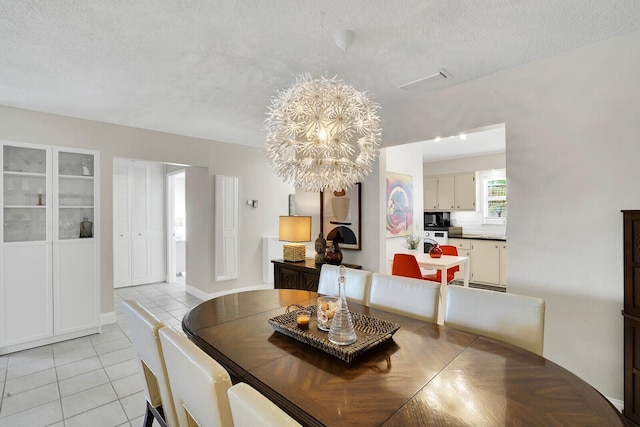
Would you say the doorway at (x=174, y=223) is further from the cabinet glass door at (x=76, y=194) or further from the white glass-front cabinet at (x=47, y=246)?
the white glass-front cabinet at (x=47, y=246)

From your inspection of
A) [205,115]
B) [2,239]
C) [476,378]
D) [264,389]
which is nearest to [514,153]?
[476,378]

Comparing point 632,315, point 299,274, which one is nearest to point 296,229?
point 299,274

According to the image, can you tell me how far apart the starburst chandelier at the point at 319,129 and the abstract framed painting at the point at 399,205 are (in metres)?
2.64

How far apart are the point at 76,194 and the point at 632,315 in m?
5.17

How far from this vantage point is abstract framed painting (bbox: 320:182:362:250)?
3695mm

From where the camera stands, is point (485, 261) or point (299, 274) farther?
point (485, 261)

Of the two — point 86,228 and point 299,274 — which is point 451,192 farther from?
point 86,228

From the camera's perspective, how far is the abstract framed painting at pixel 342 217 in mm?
3695

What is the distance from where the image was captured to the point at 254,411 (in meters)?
0.74

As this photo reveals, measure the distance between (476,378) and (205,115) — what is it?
11.9 feet

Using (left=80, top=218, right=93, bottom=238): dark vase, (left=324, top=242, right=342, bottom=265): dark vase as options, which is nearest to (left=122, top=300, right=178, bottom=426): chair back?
(left=324, top=242, right=342, bottom=265): dark vase

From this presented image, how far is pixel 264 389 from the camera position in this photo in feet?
3.77

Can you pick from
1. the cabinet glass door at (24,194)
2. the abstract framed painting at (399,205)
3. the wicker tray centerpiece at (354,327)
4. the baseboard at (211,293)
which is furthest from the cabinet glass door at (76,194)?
the abstract framed painting at (399,205)

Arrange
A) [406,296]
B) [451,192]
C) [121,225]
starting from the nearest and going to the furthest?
1. [406,296]
2. [121,225]
3. [451,192]
